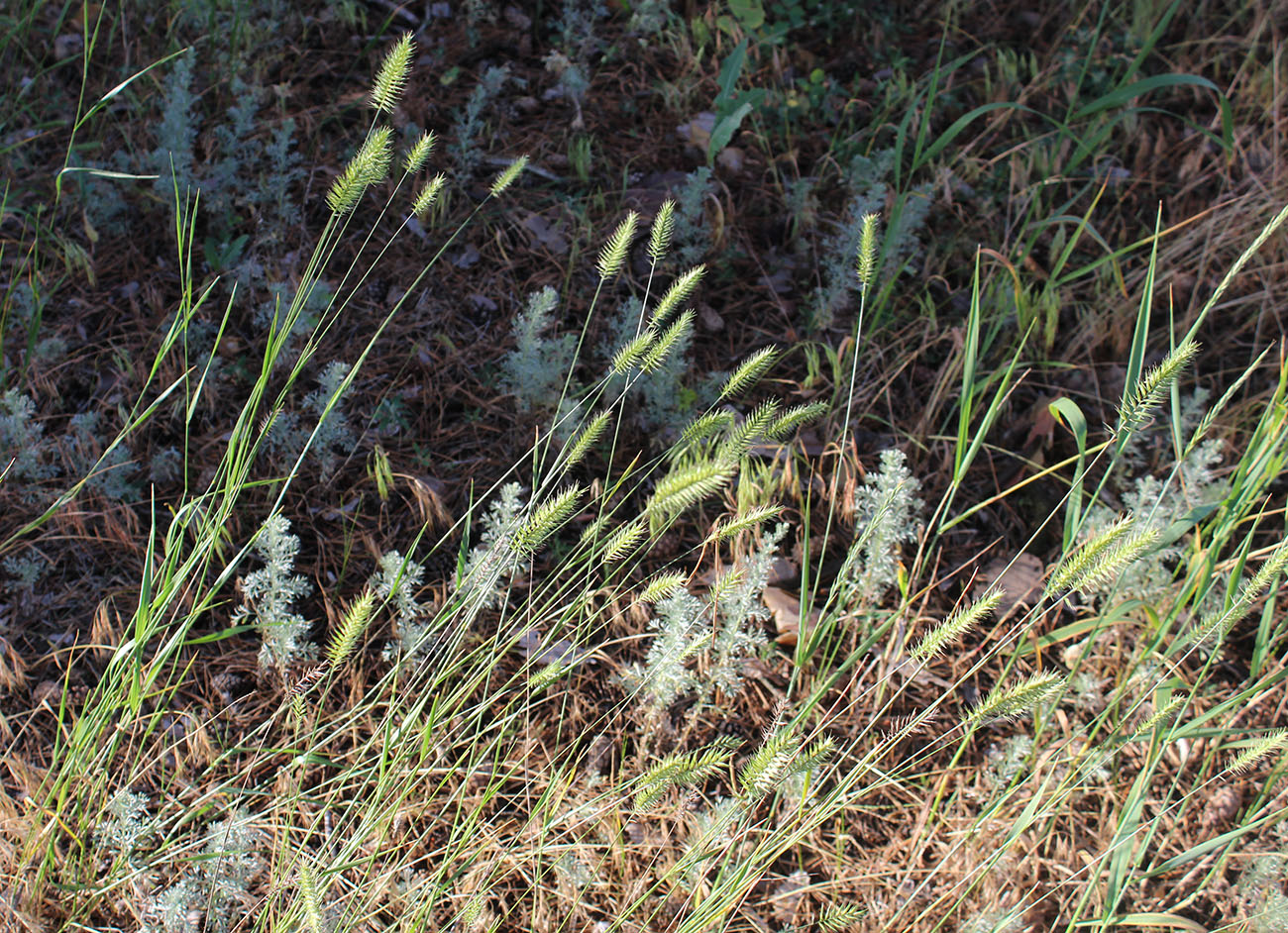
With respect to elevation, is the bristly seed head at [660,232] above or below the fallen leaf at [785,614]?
above

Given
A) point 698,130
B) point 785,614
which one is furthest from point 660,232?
point 698,130

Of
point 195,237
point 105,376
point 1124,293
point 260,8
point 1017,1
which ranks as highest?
point 1017,1

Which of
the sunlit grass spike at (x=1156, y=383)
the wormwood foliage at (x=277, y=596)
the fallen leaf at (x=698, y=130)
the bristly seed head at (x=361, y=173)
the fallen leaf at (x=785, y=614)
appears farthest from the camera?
the fallen leaf at (x=698, y=130)

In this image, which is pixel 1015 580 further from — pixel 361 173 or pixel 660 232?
pixel 361 173

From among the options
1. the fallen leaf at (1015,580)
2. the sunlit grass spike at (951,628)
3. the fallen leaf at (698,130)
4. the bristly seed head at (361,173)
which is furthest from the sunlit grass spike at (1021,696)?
the fallen leaf at (698,130)

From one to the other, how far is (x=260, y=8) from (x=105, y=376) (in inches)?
59.6

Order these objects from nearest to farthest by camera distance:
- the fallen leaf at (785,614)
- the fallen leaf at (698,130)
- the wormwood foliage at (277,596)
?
the wormwood foliage at (277,596)
the fallen leaf at (785,614)
the fallen leaf at (698,130)

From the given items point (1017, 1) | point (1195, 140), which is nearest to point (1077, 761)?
point (1195, 140)

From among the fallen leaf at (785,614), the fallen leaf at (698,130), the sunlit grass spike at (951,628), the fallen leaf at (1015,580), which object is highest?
the fallen leaf at (698,130)

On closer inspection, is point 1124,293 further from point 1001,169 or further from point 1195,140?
point 1195,140

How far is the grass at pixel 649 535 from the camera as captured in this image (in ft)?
5.24

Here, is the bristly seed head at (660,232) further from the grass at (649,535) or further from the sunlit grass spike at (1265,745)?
the sunlit grass spike at (1265,745)

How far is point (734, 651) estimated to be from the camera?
212 centimetres

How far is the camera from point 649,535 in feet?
7.39
